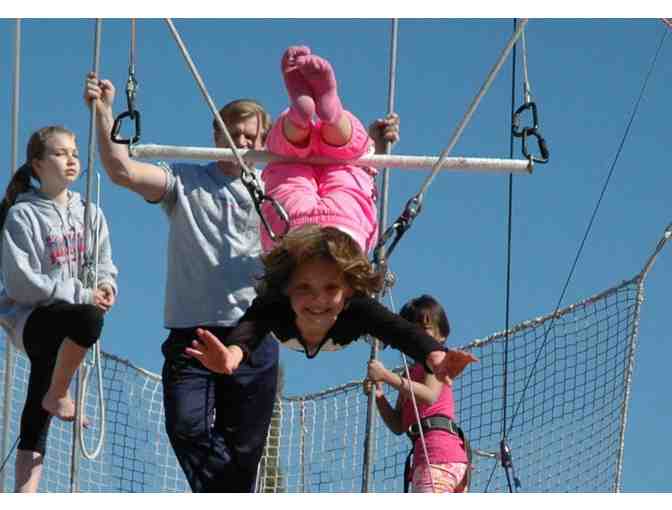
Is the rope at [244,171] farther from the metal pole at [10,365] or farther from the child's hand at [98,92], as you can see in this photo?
the metal pole at [10,365]

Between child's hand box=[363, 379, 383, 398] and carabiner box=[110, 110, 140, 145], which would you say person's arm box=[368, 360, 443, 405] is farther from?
carabiner box=[110, 110, 140, 145]

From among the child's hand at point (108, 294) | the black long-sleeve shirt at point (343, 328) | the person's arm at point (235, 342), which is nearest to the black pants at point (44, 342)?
the child's hand at point (108, 294)

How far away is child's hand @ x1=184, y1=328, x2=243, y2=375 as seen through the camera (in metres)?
4.55

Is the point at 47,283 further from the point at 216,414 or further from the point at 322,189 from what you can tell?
the point at 322,189

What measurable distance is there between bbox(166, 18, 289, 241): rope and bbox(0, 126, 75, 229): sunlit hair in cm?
58

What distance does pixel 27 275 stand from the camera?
5348 mm

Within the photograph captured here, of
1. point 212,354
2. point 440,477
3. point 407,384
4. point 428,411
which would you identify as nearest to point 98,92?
point 212,354

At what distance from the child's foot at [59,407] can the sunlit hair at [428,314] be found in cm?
90

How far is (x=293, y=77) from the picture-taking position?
5227mm

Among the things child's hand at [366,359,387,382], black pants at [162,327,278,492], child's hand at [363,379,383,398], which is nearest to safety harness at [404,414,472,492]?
child's hand at [363,379,383,398]
